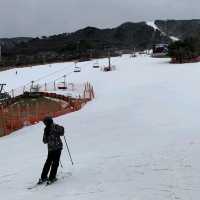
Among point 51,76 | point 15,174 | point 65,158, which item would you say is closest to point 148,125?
point 65,158

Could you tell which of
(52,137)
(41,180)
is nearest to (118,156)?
(41,180)

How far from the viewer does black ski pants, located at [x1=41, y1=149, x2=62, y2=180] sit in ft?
47.6

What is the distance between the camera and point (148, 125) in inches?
1117

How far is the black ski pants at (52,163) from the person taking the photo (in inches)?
571

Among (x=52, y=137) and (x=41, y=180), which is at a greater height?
(x=52, y=137)

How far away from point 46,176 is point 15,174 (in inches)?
112

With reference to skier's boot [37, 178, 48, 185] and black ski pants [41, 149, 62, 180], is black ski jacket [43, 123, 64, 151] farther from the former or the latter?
skier's boot [37, 178, 48, 185]

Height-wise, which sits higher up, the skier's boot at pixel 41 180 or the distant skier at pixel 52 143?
the distant skier at pixel 52 143

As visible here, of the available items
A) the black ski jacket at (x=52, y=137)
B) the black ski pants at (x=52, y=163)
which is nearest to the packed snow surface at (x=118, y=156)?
the black ski pants at (x=52, y=163)

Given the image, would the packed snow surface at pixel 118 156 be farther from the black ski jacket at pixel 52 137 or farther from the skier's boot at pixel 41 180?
the black ski jacket at pixel 52 137

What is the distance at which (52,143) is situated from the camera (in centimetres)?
1440

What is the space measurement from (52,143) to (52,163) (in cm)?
50

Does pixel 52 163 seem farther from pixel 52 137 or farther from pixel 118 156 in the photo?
pixel 118 156

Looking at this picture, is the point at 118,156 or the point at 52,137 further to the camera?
the point at 118,156
